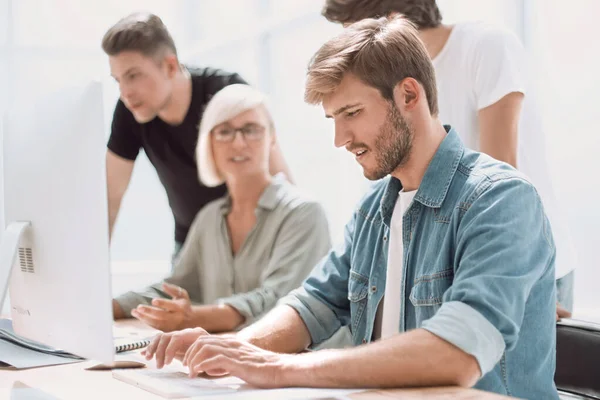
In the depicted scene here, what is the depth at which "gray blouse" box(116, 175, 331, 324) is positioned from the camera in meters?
2.21

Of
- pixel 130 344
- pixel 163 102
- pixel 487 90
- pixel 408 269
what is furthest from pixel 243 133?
pixel 408 269

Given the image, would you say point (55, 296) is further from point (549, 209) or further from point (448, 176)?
point (549, 209)

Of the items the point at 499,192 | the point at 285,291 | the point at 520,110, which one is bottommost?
the point at 285,291

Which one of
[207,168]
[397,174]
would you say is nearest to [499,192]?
[397,174]

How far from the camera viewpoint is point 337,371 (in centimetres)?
116

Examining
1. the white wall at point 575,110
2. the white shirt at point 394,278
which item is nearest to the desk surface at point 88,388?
the white shirt at point 394,278

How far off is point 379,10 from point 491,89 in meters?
0.34

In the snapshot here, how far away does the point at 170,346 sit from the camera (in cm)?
135

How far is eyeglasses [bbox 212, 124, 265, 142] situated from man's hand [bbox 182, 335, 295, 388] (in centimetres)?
117

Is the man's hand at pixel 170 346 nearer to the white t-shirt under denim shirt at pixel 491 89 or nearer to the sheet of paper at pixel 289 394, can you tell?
the sheet of paper at pixel 289 394

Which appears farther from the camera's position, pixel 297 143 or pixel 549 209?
pixel 297 143

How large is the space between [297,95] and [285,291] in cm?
197

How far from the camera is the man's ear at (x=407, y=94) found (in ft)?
4.78

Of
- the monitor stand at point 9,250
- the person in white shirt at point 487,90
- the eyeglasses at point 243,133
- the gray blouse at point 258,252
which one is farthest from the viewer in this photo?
the eyeglasses at point 243,133
